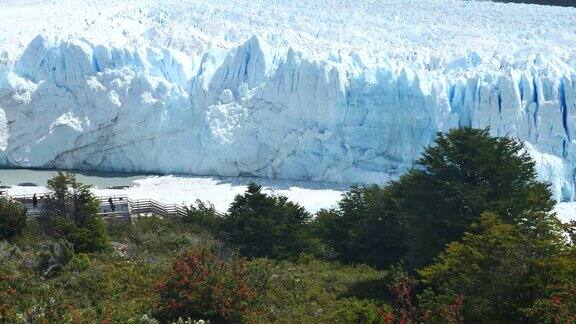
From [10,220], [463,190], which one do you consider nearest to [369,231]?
[463,190]

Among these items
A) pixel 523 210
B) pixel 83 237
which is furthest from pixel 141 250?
pixel 523 210

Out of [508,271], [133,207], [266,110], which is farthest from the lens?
[266,110]

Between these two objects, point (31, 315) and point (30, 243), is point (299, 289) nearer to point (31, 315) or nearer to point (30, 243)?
point (31, 315)

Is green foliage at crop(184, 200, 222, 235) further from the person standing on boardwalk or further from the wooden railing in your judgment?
the person standing on boardwalk

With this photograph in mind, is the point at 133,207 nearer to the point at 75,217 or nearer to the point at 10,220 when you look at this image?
the point at 75,217

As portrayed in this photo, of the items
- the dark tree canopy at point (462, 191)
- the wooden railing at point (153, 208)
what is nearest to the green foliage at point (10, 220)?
the wooden railing at point (153, 208)

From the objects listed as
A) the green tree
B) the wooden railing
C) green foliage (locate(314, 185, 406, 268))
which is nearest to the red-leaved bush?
the green tree
